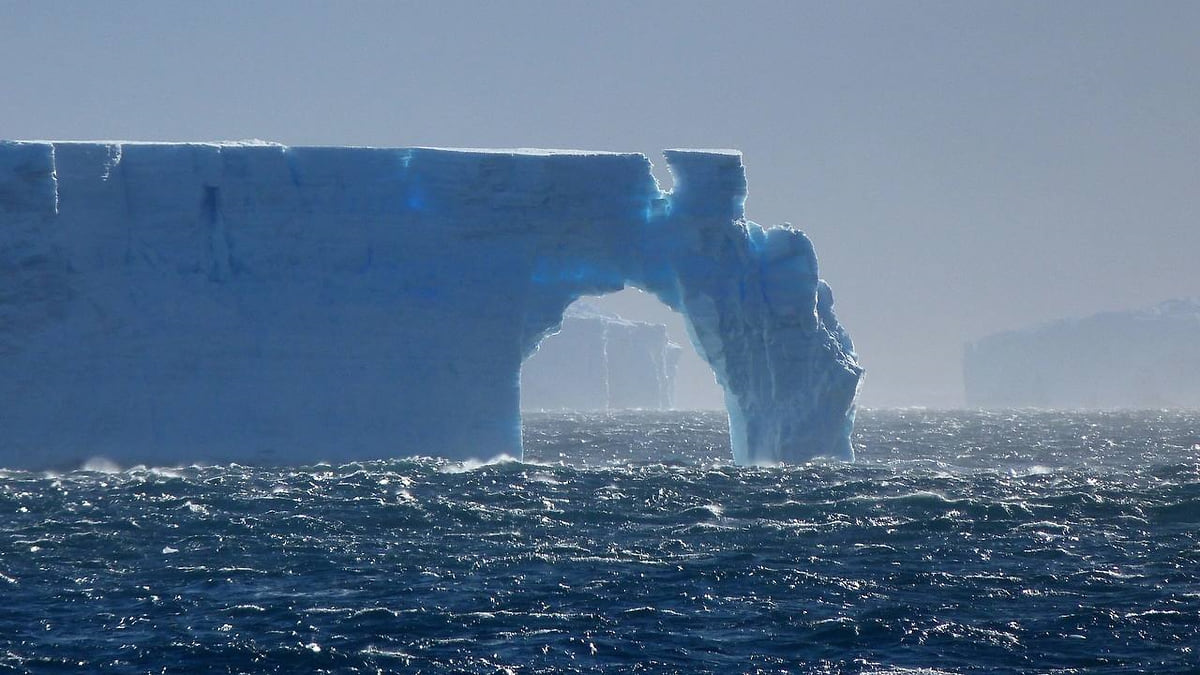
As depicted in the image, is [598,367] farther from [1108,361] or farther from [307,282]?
[307,282]

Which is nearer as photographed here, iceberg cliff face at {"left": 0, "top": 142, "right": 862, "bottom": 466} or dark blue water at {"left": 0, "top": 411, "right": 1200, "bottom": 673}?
dark blue water at {"left": 0, "top": 411, "right": 1200, "bottom": 673}

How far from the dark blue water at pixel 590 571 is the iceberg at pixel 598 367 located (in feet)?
150

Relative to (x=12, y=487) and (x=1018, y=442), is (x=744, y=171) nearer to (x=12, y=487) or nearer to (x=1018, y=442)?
(x=12, y=487)

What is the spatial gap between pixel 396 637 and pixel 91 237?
12.5 m

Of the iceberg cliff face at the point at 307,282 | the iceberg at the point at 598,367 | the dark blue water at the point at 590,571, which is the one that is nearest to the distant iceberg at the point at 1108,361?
the iceberg at the point at 598,367

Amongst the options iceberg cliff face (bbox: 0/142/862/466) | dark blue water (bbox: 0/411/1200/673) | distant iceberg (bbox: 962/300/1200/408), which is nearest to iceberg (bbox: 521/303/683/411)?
distant iceberg (bbox: 962/300/1200/408)

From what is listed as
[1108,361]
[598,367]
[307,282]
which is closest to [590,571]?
[307,282]

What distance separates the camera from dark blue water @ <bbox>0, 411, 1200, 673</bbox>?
32.8 ft

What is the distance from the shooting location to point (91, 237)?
20.6m

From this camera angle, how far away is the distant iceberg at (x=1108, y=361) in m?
71.9

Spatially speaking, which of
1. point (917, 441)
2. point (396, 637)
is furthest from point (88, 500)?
point (917, 441)

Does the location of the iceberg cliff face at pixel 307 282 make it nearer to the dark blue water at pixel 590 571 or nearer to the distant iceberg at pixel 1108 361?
the dark blue water at pixel 590 571

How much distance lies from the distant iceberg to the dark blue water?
55117mm

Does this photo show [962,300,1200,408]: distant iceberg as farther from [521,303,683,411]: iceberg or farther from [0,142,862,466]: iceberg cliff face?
[0,142,862,466]: iceberg cliff face
